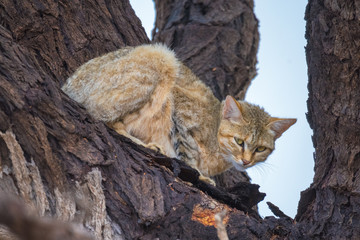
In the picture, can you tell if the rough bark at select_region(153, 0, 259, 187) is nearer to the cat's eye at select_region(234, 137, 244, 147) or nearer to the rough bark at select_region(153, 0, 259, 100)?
the rough bark at select_region(153, 0, 259, 100)

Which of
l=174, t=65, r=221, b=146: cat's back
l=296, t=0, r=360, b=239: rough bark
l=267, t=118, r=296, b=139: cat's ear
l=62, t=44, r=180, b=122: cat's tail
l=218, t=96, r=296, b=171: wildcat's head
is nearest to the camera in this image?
l=296, t=0, r=360, b=239: rough bark

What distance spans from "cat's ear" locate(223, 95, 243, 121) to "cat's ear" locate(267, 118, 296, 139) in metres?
0.40

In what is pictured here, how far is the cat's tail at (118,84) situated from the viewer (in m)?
4.21

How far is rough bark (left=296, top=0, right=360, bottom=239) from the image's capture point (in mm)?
3037

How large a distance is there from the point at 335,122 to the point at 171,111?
194 centimetres

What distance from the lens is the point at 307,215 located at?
3338mm

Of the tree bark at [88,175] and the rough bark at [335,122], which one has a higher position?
the rough bark at [335,122]

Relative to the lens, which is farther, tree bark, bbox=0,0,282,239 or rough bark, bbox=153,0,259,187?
rough bark, bbox=153,0,259,187

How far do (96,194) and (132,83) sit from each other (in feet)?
5.30

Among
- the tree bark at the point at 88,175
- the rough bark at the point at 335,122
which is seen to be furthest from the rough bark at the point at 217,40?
the rough bark at the point at 335,122

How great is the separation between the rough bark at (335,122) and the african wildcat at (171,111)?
5.21ft

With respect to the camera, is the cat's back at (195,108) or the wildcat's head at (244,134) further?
the wildcat's head at (244,134)

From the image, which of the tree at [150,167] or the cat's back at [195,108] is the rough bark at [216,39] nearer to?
the cat's back at [195,108]

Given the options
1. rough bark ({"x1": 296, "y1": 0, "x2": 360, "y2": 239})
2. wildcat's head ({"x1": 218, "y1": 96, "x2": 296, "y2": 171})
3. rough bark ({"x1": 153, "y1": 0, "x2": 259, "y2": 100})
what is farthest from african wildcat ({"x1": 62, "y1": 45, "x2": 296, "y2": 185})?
rough bark ({"x1": 296, "y1": 0, "x2": 360, "y2": 239})
